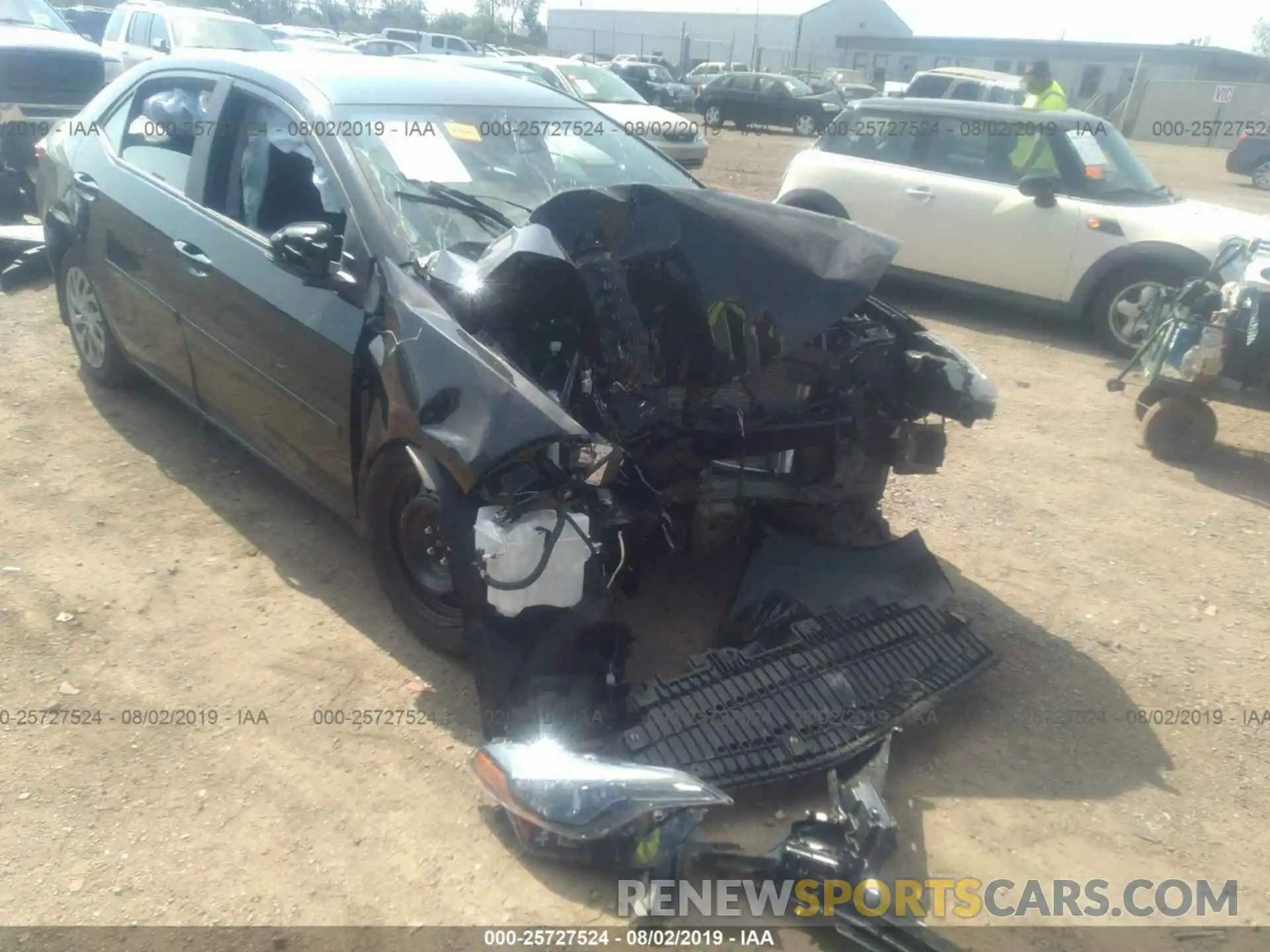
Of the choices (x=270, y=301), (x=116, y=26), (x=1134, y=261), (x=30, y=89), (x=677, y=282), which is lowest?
(x=1134, y=261)

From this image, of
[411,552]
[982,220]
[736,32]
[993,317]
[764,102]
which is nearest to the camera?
[411,552]

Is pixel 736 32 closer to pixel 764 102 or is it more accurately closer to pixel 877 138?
pixel 764 102

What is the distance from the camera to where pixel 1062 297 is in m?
8.00

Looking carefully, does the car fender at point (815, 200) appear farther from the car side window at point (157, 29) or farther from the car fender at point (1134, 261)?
the car side window at point (157, 29)

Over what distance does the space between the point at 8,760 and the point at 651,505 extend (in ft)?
6.94

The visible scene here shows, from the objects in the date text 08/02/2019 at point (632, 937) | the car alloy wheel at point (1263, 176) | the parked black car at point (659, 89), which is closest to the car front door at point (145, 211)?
the date text 08/02/2019 at point (632, 937)

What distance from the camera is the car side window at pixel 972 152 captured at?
8.23 meters

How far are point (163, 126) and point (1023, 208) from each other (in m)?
6.40

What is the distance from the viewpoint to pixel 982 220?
8.22 metres

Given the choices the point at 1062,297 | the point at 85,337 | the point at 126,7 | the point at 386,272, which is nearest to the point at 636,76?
the point at 126,7

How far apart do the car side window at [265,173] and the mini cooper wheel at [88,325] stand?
1.42 m

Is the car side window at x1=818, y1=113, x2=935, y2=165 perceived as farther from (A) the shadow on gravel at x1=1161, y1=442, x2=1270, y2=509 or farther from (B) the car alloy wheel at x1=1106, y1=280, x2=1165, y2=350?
(A) the shadow on gravel at x1=1161, y1=442, x2=1270, y2=509

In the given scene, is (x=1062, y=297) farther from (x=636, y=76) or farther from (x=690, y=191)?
(x=636, y=76)

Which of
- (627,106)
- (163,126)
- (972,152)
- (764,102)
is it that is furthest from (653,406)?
(764,102)
